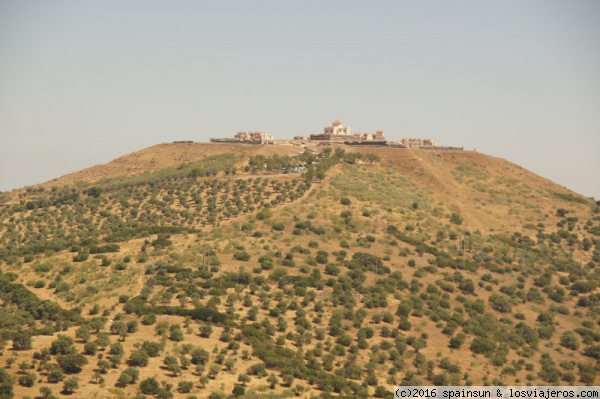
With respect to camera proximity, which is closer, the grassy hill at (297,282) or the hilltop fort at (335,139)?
the grassy hill at (297,282)

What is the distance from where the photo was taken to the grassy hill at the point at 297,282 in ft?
167

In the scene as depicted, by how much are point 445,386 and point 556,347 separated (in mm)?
19336

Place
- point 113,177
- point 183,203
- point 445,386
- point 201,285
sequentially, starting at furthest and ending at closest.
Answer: point 113,177
point 183,203
point 201,285
point 445,386

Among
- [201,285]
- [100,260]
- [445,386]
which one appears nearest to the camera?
[445,386]

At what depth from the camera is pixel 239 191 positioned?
104750 millimetres

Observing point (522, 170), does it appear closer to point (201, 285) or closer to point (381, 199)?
point (381, 199)

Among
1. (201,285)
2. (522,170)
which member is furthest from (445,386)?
(522,170)

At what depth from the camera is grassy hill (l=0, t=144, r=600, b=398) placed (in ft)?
167

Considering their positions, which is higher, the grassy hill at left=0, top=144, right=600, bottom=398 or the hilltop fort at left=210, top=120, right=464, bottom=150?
the hilltop fort at left=210, top=120, right=464, bottom=150

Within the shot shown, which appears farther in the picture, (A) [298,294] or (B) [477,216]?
(B) [477,216]

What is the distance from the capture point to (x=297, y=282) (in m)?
70.9

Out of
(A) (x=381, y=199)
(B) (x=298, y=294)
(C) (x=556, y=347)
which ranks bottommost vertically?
(C) (x=556, y=347)

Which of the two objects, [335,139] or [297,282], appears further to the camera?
[335,139]

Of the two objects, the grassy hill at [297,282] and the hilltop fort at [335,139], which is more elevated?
the hilltop fort at [335,139]
